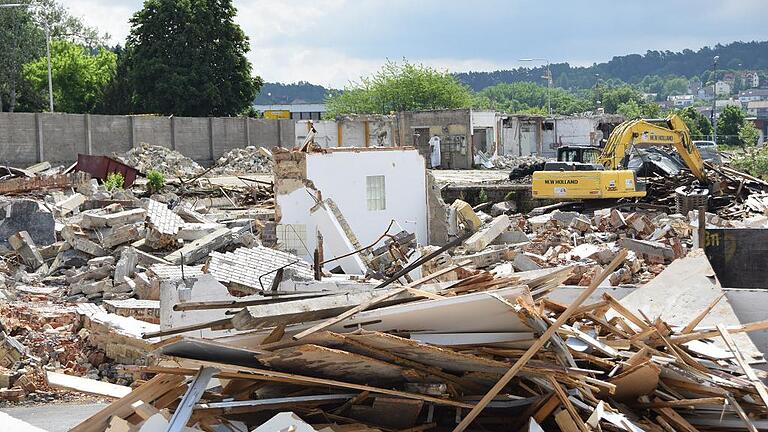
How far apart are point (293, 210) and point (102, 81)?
149 ft

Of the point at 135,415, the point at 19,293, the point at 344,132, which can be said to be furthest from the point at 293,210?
the point at 344,132

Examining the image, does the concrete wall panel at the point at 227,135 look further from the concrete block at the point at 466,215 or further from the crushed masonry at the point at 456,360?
the crushed masonry at the point at 456,360

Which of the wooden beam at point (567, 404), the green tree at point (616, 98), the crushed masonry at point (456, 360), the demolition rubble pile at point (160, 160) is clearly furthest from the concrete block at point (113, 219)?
the green tree at point (616, 98)

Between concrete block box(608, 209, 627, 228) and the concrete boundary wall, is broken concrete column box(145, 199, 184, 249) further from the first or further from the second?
the concrete boundary wall

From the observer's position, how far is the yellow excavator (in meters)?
25.8

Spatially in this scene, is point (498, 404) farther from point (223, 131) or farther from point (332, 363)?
point (223, 131)

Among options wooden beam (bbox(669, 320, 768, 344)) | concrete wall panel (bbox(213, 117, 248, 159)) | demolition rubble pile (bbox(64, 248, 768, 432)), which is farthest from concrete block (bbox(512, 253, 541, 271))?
concrete wall panel (bbox(213, 117, 248, 159))

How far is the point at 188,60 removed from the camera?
173 feet

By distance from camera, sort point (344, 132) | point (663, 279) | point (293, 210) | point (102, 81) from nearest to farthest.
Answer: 1. point (663, 279)
2. point (293, 210)
3. point (344, 132)
4. point (102, 81)

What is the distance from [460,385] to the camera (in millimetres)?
5035

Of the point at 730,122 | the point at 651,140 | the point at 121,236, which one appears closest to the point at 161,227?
the point at 121,236

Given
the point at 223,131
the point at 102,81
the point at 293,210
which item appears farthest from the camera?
the point at 102,81

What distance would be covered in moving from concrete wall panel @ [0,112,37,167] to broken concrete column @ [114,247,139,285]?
19.3 meters

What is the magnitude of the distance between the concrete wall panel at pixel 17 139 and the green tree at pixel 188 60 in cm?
1692
